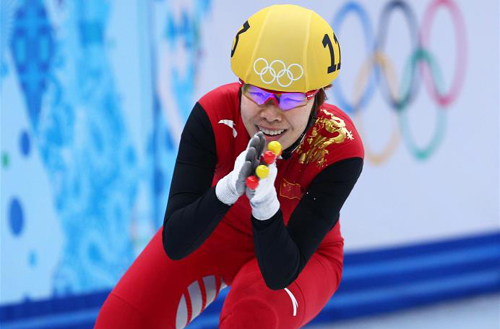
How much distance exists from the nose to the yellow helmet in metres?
0.05

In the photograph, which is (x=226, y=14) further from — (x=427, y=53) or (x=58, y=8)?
(x=427, y=53)

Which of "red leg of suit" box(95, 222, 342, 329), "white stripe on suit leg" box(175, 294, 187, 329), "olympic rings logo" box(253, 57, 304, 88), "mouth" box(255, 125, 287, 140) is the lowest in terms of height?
"white stripe on suit leg" box(175, 294, 187, 329)

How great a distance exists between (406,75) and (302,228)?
2.31 m

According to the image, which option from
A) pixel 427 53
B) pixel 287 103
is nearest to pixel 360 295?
pixel 427 53

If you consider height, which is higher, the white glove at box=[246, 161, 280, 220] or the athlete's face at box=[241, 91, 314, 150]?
the athlete's face at box=[241, 91, 314, 150]

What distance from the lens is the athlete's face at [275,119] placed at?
6.16 feet

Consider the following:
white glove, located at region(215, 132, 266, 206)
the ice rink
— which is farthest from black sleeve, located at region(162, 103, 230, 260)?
the ice rink

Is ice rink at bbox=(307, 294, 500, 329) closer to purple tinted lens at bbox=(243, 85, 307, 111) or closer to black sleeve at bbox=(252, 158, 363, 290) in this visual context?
black sleeve at bbox=(252, 158, 363, 290)

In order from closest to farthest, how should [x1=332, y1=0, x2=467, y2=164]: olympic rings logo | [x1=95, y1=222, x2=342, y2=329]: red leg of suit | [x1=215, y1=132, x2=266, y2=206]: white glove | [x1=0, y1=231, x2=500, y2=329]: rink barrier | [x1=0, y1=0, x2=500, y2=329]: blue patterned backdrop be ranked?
[x1=215, y1=132, x2=266, y2=206]: white glove → [x1=95, y1=222, x2=342, y2=329]: red leg of suit → [x1=0, y1=0, x2=500, y2=329]: blue patterned backdrop → [x1=332, y1=0, x2=467, y2=164]: olympic rings logo → [x1=0, y1=231, x2=500, y2=329]: rink barrier

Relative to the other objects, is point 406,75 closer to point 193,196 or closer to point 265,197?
point 193,196

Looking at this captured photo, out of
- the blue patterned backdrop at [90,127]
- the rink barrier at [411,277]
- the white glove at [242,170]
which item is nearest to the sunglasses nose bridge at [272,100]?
the white glove at [242,170]

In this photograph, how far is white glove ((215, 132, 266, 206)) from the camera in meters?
1.70

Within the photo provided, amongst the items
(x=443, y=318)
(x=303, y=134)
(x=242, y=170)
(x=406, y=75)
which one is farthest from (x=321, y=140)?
(x=443, y=318)

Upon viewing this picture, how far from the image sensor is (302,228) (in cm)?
195
